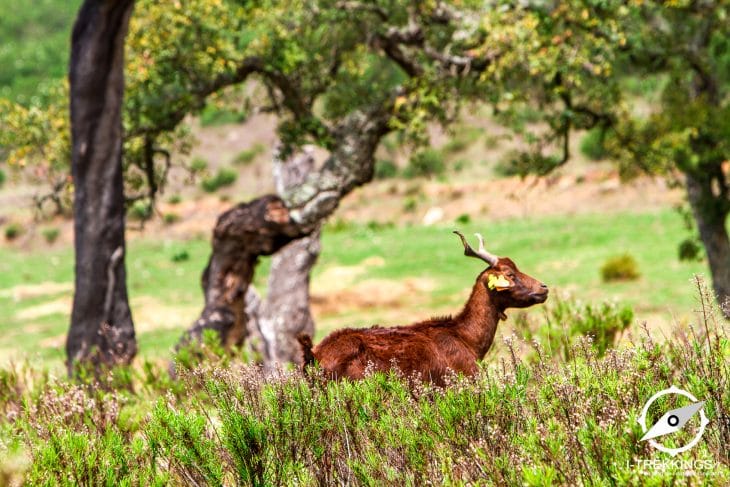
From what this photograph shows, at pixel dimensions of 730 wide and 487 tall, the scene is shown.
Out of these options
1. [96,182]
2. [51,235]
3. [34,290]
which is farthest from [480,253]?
[51,235]

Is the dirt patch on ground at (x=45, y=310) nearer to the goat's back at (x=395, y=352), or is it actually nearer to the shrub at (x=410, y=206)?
the shrub at (x=410, y=206)

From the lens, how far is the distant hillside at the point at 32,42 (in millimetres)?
58719

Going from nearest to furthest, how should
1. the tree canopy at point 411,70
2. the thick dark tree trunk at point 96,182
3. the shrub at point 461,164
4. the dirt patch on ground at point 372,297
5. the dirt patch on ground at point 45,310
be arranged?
the thick dark tree trunk at point 96,182 → the tree canopy at point 411,70 → the dirt patch on ground at point 372,297 → the dirt patch on ground at point 45,310 → the shrub at point 461,164

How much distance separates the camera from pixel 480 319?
762cm

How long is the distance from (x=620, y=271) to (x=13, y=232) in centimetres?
3161

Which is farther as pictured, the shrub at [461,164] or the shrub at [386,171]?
the shrub at [386,171]

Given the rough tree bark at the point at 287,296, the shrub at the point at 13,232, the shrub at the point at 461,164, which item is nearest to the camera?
the rough tree bark at the point at 287,296

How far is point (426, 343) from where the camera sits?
23.6 ft

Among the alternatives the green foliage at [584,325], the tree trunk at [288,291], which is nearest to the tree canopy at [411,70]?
the tree trunk at [288,291]

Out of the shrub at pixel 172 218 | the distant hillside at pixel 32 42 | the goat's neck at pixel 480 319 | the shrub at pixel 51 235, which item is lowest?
the shrub at pixel 51 235

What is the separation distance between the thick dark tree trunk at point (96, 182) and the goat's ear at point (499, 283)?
252 inches

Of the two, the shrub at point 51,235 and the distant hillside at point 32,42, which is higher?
the distant hillside at point 32,42

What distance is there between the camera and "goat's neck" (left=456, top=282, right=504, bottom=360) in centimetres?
758

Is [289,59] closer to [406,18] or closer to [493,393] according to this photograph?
[406,18]
